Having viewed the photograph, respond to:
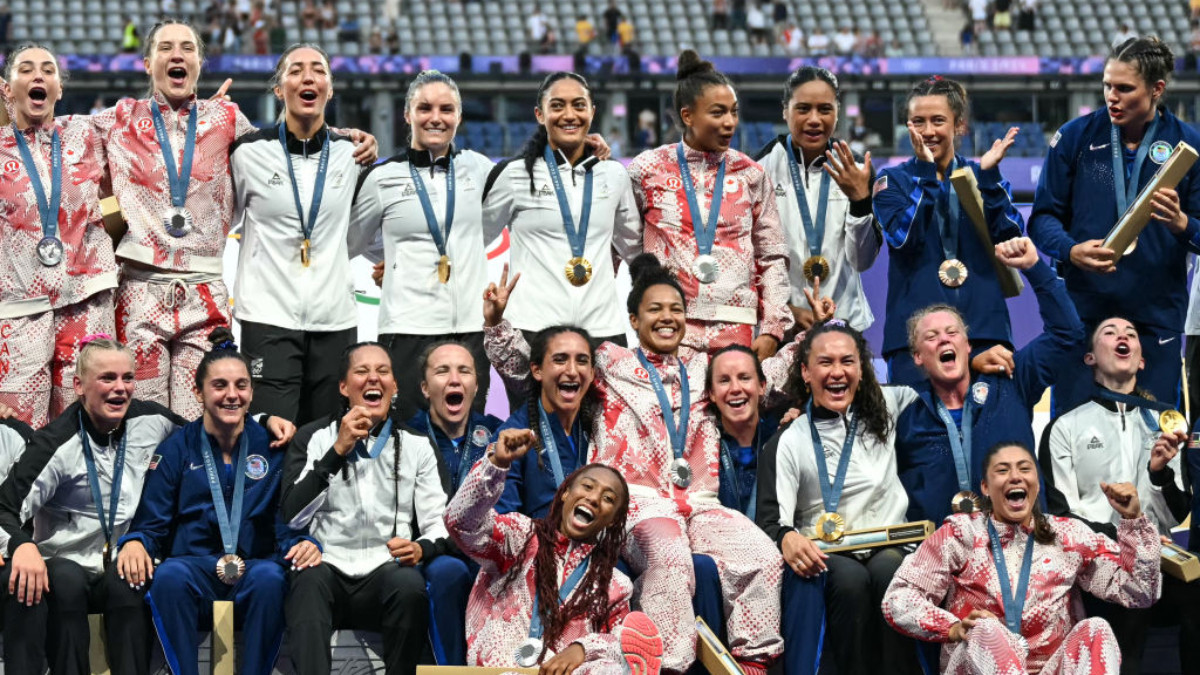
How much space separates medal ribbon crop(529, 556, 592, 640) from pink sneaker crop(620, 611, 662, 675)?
26 cm

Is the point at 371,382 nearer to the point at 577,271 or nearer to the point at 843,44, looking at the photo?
the point at 577,271

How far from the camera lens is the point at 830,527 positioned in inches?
237

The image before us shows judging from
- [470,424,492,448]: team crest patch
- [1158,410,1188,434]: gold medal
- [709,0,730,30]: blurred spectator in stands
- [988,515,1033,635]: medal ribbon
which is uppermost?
[709,0,730,30]: blurred spectator in stands

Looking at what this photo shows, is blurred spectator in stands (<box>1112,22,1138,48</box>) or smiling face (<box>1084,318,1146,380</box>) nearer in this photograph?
smiling face (<box>1084,318,1146,380</box>)

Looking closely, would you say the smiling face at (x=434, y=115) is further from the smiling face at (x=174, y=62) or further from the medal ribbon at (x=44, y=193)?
the medal ribbon at (x=44, y=193)

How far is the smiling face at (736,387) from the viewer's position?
6.30 metres

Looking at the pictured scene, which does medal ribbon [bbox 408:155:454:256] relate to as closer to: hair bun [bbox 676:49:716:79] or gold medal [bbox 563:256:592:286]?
gold medal [bbox 563:256:592:286]

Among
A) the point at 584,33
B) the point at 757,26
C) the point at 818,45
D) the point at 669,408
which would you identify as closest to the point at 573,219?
the point at 669,408

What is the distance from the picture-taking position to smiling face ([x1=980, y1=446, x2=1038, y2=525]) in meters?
5.75

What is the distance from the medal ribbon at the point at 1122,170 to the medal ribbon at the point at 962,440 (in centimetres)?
118

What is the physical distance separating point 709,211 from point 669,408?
1.01 meters

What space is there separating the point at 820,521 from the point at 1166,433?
1359 mm

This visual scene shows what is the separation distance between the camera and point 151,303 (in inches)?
255

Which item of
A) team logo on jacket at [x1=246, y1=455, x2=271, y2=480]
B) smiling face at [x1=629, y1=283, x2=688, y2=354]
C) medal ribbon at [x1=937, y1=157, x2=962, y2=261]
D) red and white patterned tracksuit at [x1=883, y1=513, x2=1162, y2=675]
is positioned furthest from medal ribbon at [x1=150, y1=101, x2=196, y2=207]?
red and white patterned tracksuit at [x1=883, y1=513, x2=1162, y2=675]
